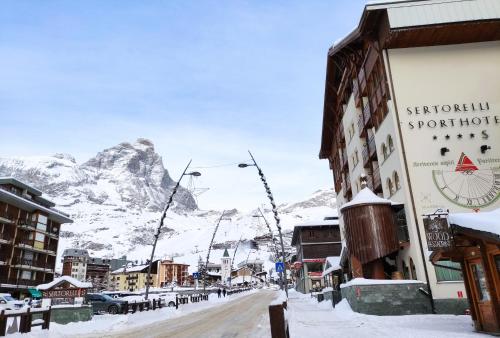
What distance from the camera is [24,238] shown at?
2692 inches

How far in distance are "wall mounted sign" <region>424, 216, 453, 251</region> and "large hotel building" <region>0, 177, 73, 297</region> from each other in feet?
211

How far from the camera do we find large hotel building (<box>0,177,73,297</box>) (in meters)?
63.4

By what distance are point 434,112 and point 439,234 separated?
14436 mm

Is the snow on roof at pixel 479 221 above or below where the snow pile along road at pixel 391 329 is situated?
above

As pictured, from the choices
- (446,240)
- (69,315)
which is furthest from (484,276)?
(69,315)

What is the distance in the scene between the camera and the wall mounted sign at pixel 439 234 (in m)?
12.8

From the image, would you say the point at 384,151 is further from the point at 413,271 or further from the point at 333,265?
the point at 333,265

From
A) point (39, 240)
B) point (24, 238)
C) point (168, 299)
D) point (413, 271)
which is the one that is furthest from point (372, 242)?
point (39, 240)

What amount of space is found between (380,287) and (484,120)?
481 inches

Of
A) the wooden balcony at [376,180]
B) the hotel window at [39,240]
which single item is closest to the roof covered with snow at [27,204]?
the hotel window at [39,240]

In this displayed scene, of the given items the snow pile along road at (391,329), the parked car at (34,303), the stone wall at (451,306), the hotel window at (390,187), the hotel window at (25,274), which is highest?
the hotel window at (390,187)

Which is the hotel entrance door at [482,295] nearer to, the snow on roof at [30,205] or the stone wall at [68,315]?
the stone wall at [68,315]

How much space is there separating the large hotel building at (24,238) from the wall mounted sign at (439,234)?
64290 mm

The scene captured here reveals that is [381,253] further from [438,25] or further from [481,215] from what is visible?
[438,25]
